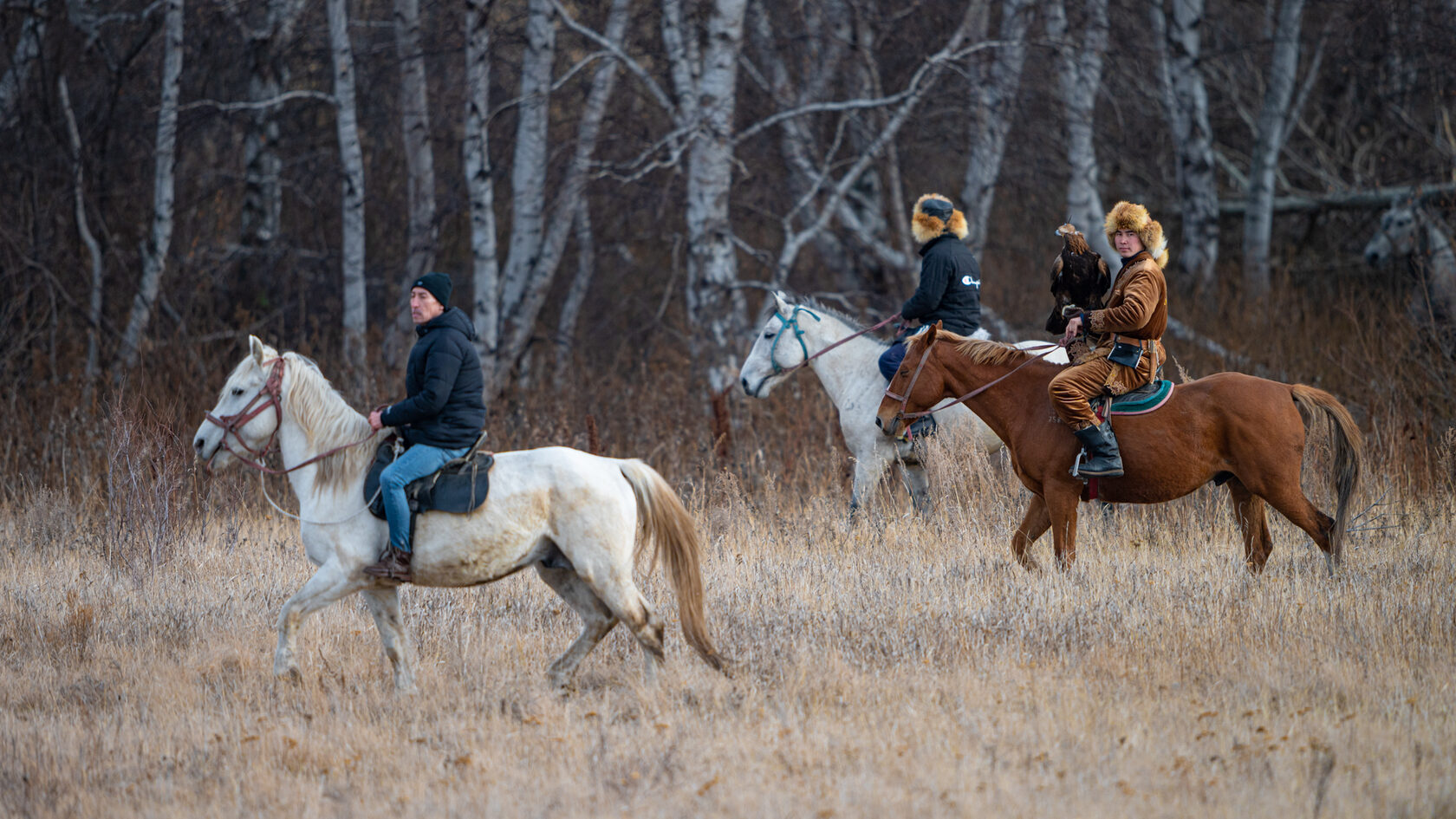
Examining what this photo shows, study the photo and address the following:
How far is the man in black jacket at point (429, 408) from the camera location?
5359 millimetres

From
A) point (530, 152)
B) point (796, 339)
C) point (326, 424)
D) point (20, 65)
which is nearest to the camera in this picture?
point (326, 424)

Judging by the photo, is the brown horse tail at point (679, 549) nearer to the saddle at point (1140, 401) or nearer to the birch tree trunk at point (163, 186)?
the saddle at point (1140, 401)

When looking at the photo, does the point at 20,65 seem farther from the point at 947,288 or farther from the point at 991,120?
the point at 947,288

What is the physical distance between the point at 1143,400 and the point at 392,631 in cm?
438

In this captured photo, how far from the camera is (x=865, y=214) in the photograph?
55.7ft

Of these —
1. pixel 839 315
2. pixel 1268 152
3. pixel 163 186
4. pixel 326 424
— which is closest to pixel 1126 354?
pixel 839 315

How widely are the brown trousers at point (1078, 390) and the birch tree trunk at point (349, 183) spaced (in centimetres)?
772

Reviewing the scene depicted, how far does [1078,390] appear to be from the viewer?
6.75 m

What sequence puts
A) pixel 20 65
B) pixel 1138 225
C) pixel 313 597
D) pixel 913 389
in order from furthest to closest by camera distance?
pixel 20 65 → pixel 913 389 → pixel 1138 225 → pixel 313 597

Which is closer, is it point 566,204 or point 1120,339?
point 1120,339

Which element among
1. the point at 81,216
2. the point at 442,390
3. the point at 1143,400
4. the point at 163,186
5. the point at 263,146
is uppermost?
the point at 263,146

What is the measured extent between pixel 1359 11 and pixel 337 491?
14847mm

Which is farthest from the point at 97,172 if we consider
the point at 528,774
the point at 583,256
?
the point at 528,774

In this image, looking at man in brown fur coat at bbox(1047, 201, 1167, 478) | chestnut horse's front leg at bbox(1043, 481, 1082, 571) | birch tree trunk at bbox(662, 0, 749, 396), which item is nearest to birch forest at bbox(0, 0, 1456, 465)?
birch tree trunk at bbox(662, 0, 749, 396)
